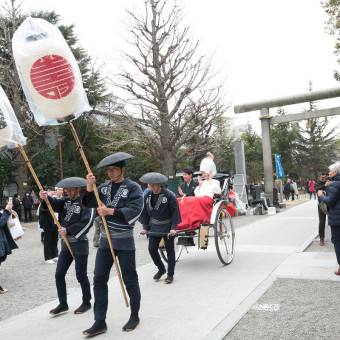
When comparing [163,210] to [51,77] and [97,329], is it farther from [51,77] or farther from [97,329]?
[51,77]

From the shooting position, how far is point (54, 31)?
4.02m

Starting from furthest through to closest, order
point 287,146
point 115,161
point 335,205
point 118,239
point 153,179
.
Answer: point 287,146, point 335,205, point 153,179, point 118,239, point 115,161

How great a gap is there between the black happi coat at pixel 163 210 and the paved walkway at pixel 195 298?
0.89m

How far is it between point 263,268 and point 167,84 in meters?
13.3

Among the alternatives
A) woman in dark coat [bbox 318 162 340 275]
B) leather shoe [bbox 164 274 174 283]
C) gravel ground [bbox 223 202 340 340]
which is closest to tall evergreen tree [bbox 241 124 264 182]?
woman in dark coat [bbox 318 162 340 275]

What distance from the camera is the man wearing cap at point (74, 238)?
4703mm

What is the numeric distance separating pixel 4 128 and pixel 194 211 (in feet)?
11.5

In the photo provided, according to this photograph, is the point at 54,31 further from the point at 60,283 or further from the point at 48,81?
the point at 60,283

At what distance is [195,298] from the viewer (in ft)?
16.8

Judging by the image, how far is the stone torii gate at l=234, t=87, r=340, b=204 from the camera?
16.2 metres

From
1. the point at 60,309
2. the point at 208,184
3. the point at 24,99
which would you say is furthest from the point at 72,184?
the point at 24,99

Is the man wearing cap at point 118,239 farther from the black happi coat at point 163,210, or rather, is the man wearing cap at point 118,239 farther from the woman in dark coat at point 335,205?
the woman in dark coat at point 335,205

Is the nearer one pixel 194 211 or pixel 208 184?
pixel 194 211

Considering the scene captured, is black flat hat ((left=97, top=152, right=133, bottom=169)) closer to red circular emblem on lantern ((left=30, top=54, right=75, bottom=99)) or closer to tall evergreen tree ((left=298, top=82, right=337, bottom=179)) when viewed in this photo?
red circular emblem on lantern ((left=30, top=54, right=75, bottom=99))
